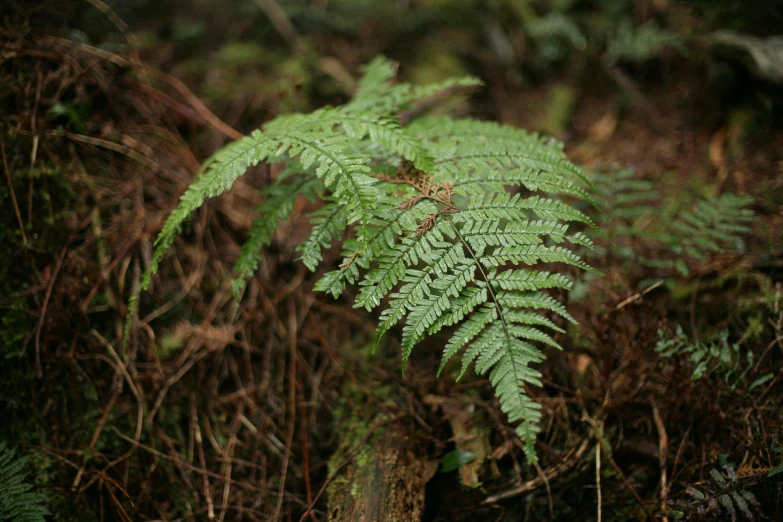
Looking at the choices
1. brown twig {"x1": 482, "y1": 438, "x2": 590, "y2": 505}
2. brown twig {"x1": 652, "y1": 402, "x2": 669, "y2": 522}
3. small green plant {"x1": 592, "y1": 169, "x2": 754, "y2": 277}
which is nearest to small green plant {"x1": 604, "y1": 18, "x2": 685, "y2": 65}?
small green plant {"x1": 592, "y1": 169, "x2": 754, "y2": 277}

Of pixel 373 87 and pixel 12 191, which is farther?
pixel 373 87

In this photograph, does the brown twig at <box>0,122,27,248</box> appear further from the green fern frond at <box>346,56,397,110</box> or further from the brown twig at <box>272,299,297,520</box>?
the green fern frond at <box>346,56,397,110</box>

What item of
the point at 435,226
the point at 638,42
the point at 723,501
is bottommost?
the point at 723,501

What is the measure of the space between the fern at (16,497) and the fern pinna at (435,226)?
3.91 feet

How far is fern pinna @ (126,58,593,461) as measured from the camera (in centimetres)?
179

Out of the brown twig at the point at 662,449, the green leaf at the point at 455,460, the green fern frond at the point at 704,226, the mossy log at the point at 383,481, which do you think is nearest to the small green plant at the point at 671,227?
the green fern frond at the point at 704,226

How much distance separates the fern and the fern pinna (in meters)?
1.19

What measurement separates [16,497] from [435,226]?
2257 mm

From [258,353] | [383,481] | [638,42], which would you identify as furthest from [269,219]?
[638,42]

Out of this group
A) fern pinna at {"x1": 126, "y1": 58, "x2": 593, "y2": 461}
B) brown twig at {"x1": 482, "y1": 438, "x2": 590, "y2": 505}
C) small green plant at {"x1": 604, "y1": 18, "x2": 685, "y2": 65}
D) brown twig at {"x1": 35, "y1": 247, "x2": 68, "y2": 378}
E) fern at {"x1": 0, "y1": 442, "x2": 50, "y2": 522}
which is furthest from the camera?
small green plant at {"x1": 604, "y1": 18, "x2": 685, "y2": 65}

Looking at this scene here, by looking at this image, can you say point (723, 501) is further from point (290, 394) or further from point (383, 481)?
point (290, 394)

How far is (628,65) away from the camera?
4.46 m

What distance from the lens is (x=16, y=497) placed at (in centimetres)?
205

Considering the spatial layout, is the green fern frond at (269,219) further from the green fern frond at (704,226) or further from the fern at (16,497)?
the green fern frond at (704,226)
